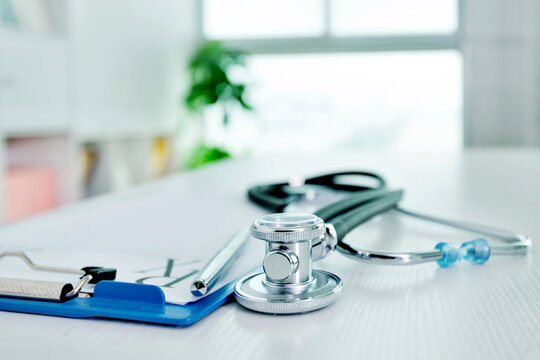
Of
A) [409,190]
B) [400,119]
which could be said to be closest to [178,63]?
[400,119]

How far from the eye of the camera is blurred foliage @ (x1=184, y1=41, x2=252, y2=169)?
409 centimetres

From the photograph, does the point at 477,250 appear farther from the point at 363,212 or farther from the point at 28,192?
the point at 28,192

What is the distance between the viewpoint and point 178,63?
4.31m

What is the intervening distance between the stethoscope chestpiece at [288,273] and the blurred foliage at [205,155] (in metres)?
3.81

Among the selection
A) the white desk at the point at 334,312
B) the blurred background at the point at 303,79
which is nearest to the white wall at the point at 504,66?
the blurred background at the point at 303,79

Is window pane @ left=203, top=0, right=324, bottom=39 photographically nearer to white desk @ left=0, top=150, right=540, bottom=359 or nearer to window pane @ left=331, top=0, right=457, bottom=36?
window pane @ left=331, top=0, right=457, bottom=36

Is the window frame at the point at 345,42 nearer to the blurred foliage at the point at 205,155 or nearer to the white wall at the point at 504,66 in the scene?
the white wall at the point at 504,66

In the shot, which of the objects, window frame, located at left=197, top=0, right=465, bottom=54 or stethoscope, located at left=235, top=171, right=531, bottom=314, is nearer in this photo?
stethoscope, located at left=235, top=171, right=531, bottom=314

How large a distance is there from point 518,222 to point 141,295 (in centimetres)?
46

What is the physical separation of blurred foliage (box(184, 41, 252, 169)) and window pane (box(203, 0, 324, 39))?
0.38 metres

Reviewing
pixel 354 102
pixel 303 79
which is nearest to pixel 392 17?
pixel 354 102

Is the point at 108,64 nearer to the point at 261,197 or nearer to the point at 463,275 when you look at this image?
the point at 261,197

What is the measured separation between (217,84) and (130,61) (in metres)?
0.66

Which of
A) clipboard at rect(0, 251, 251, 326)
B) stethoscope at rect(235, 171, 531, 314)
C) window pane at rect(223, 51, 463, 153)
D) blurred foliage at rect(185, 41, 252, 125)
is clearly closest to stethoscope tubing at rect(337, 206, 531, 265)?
stethoscope at rect(235, 171, 531, 314)
